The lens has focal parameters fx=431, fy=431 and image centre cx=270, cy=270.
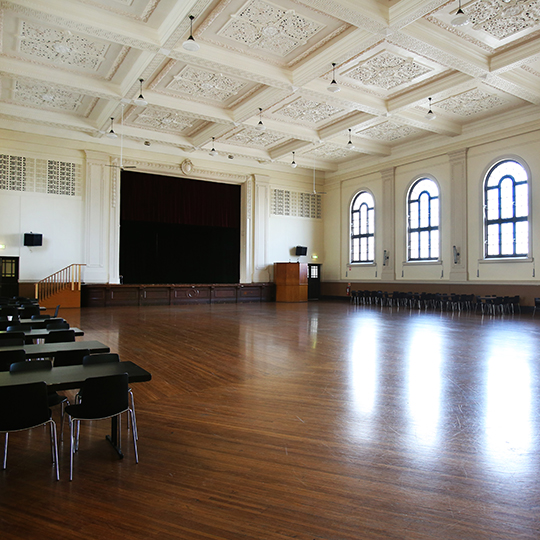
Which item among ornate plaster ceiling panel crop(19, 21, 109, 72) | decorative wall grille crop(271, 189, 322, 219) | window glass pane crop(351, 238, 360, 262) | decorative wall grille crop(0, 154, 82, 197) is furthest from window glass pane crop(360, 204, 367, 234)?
ornate plaster ceiling panel crop(19, 21, 109, 72)

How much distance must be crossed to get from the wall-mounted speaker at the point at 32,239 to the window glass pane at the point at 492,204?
16.3 metres

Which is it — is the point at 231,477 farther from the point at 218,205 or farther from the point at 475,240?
the point at 218,205

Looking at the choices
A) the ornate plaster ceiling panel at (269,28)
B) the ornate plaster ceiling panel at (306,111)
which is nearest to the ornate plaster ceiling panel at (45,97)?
the ornate plaster ceiling panel at (269,28)

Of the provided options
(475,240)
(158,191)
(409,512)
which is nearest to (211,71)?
(158,191)

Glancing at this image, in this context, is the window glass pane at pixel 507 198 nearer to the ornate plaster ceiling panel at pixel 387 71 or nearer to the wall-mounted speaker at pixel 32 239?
the ornate plaster ceiling panel at pixel 387 71

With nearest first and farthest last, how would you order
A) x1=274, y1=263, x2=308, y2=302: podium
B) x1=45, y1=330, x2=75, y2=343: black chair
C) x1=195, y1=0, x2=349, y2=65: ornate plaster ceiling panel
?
x1=45, y1=330, x2=75, y2=343: black chair → x1=195, y1=0, x2=349, y2=65: ornate plaster ceiling panel → x1=274, y1=263, x2=308, y2=302: podium

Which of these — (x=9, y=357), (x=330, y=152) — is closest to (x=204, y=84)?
(x=330, y=152)

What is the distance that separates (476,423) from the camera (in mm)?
3924

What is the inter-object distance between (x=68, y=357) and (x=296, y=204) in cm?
1838

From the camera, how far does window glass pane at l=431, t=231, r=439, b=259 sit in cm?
1744

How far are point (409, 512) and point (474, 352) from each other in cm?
536

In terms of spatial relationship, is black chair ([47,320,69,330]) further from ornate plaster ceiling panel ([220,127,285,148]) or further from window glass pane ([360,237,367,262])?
window glass pane ([360,237,367,262])

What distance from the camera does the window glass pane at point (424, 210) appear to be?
17.9 metres

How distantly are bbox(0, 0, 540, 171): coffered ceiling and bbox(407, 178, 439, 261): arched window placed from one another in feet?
6.78
